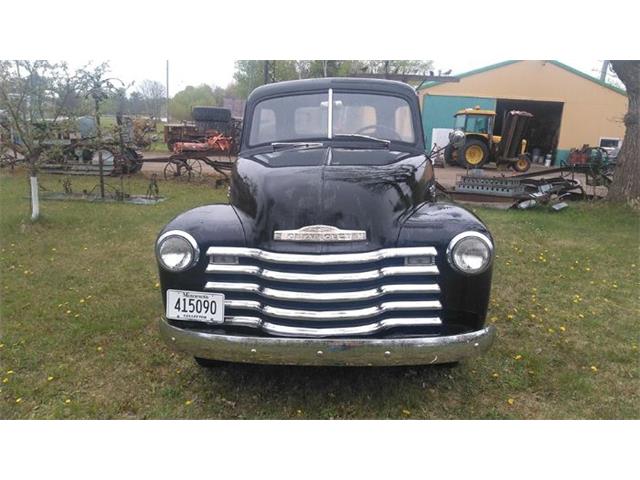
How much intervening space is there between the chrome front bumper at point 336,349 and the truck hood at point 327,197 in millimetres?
533

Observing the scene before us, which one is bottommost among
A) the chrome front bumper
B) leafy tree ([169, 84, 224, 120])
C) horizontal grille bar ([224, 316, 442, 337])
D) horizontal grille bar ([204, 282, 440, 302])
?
the chrome front bumper

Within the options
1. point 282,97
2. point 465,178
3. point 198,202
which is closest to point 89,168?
point 198,202

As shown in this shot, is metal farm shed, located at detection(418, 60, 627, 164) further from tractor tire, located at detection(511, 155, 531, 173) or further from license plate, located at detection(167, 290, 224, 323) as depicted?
license plate, located at detection(167, 290, 224, 323)

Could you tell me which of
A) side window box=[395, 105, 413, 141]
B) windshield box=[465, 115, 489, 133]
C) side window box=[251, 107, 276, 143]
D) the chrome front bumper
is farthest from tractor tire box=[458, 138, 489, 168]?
the chrome front bumper

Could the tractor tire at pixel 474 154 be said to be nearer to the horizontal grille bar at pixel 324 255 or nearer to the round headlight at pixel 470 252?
the round headlight at pixel 470 252

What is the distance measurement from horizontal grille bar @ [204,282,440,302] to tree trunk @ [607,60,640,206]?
32.5 ft

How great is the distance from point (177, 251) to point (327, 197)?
951 mm

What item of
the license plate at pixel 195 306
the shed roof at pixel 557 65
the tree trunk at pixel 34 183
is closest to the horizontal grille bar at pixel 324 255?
the license plate at pixel 195 306

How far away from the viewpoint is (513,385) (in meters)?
3.41

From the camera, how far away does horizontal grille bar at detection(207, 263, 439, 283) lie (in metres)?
2.76

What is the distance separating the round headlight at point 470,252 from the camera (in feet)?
9.23

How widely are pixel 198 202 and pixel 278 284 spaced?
8.32 metres

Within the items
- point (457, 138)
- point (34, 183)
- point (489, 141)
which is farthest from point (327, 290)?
point (489, 141)

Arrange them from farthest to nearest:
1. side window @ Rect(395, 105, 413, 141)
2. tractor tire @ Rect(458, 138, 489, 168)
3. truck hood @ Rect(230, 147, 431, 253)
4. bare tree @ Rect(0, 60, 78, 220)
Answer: tractor tire @ Rect(458, 138, 489, 168), bare tree @ Rect(0, 60, 78, 220), side window @ Rect(395, 105, 413, 141), truck hood @ Rect(230, 147, 431, 253)
